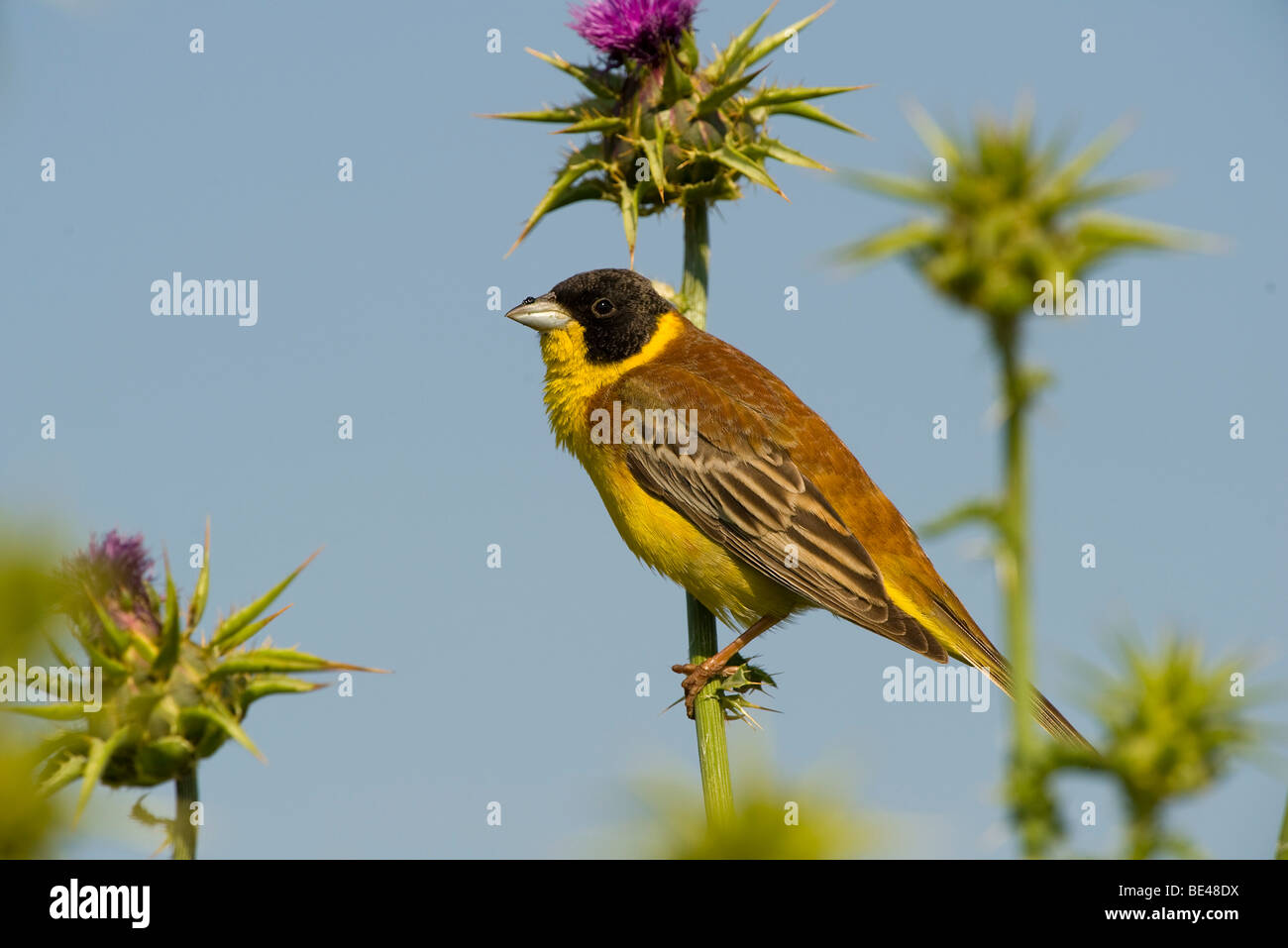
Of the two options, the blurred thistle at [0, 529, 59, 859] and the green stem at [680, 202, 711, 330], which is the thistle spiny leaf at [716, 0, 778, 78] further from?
the blurred thistle at [0, 529, 59, 859]

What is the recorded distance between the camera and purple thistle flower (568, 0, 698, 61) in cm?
699

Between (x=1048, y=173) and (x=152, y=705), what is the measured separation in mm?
3178

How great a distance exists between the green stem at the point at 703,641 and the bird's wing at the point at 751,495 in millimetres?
506

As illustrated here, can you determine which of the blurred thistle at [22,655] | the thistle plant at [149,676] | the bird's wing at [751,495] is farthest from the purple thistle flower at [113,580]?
the bird's wing at [751,495]

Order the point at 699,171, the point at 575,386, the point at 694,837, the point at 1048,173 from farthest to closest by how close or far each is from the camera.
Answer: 1. the point at 575,386
2. the point at 699,171
3. the point at 1048,173
4. the point at 694,837

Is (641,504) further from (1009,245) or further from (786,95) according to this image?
(1009,245)

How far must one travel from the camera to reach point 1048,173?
8.16 ft

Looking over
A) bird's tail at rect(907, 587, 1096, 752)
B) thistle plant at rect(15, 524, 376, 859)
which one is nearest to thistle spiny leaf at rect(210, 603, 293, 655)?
thistle plant at rect(15, 524, 376, 859)

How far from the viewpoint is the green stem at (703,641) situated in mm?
5023

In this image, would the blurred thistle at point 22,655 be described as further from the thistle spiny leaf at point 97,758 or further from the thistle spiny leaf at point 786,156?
the thistle spiny leaf at point 786,156

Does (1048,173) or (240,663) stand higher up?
(1048,173)

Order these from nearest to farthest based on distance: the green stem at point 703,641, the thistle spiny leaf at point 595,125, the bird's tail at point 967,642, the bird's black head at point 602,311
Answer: the green stem at point 703,641 → the thistle spiny leaf at point 595,125 → the bird's tail at point 967,642 → the bird's black head at point 602,311
